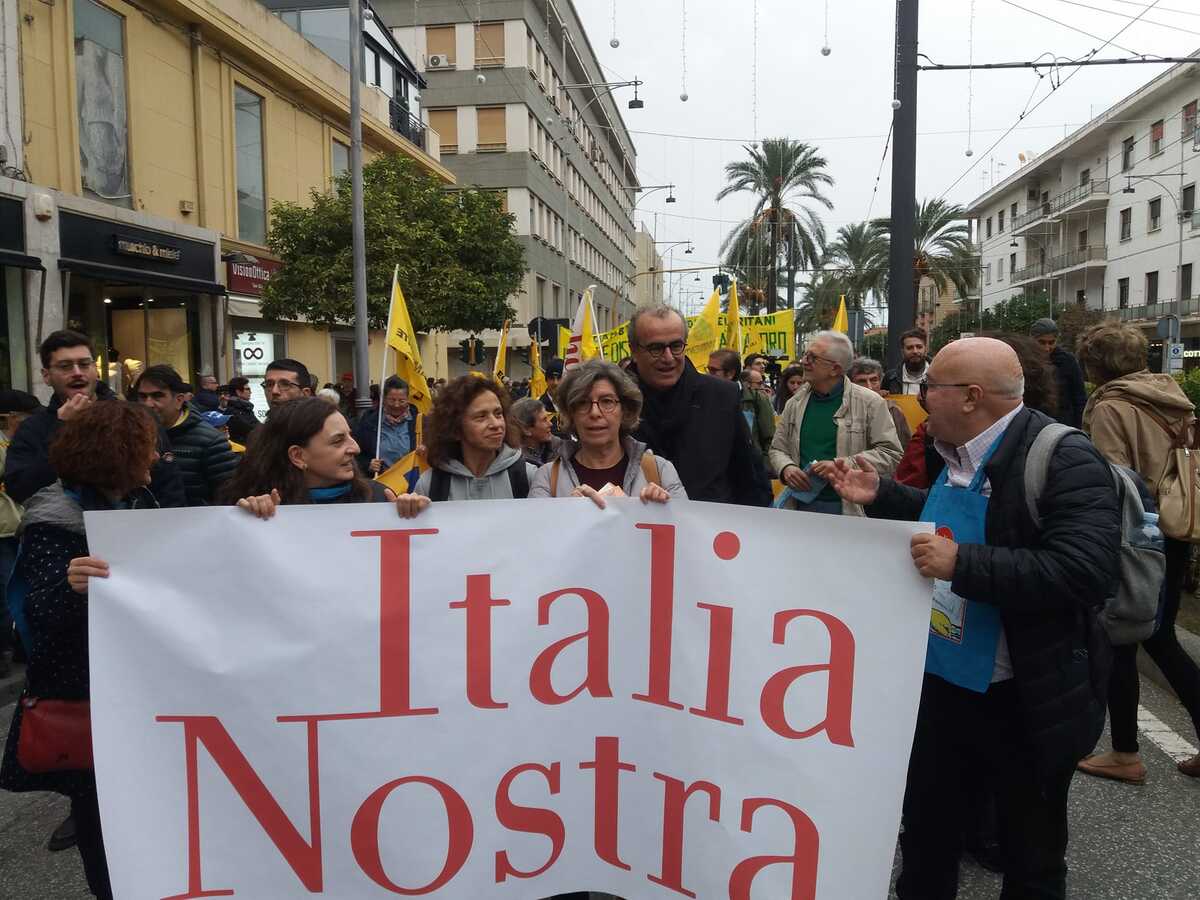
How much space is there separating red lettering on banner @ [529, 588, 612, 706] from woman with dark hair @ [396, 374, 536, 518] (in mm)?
832

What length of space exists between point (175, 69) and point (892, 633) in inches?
698

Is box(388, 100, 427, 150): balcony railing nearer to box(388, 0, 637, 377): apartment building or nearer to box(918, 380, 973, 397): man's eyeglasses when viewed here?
box(388, 0, 637, 377): apartment building

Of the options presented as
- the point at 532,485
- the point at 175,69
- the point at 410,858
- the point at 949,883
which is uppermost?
the point at 175,69

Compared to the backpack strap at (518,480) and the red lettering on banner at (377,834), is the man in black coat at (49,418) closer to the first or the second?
the backpack strap at (518,480)

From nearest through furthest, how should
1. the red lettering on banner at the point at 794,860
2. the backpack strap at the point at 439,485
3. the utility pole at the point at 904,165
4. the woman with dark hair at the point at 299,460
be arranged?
the red lettering on banner at the point at 794,860
the woman with dark hair at the point at 299,460
the backpack strap at the point at 439,485
the utility pole at the point at 904,165

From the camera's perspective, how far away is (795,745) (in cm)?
227

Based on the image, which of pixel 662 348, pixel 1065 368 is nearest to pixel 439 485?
pixel 662 348

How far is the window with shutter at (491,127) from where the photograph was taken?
38.8 meters

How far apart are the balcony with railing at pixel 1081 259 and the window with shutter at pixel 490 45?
1242 inches

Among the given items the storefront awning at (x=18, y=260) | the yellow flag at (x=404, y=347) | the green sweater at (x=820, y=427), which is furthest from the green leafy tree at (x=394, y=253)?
the green sweater at (x=820, y=427)

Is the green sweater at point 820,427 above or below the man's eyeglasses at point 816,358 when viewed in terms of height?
below

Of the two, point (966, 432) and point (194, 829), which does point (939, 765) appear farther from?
point (194, 829)

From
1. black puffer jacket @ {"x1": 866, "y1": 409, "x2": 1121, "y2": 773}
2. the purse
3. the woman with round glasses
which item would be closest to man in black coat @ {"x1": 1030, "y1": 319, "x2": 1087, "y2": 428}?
the woman with round glasses

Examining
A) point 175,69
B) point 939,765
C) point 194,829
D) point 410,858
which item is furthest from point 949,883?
point 175,69
